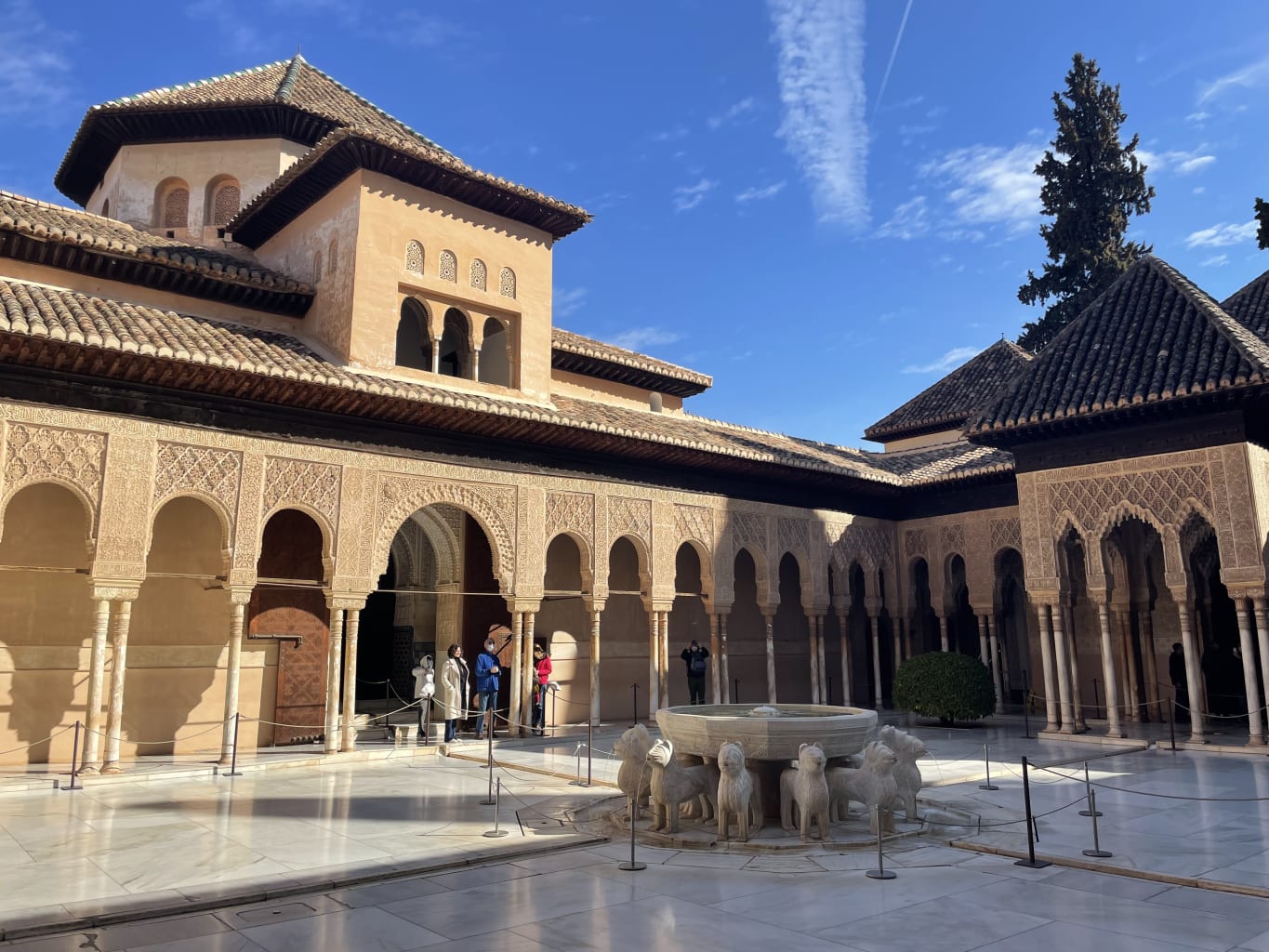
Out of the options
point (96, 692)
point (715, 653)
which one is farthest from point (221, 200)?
point (715, 653)

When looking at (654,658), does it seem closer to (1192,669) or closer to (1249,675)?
(1192,669)

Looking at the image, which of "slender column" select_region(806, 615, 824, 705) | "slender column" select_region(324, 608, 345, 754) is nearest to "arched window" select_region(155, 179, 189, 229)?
"slender column" select_region(324, 608, 345, 754)

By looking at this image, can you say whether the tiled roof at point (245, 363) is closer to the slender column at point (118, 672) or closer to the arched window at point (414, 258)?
the arched window at point (414, 258)

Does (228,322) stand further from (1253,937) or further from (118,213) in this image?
(1253,937)

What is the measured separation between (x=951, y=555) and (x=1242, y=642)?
22.6 ft

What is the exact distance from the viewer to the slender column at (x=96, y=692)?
9844 mm

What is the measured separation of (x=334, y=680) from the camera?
1176cm

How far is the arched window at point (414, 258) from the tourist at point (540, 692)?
615 centimetres

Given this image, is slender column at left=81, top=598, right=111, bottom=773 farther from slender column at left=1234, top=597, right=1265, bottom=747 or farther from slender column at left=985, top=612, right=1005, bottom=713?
slender column at left=985, top=612, right=1005, bottom=713

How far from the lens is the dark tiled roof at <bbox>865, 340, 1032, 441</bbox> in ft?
74.7

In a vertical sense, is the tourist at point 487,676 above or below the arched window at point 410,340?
below

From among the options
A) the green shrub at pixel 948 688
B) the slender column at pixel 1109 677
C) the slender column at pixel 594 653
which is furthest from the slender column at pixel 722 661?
the slender column at pixel 1109 677

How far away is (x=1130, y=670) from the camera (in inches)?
606

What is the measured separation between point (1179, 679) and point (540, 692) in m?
10.7
